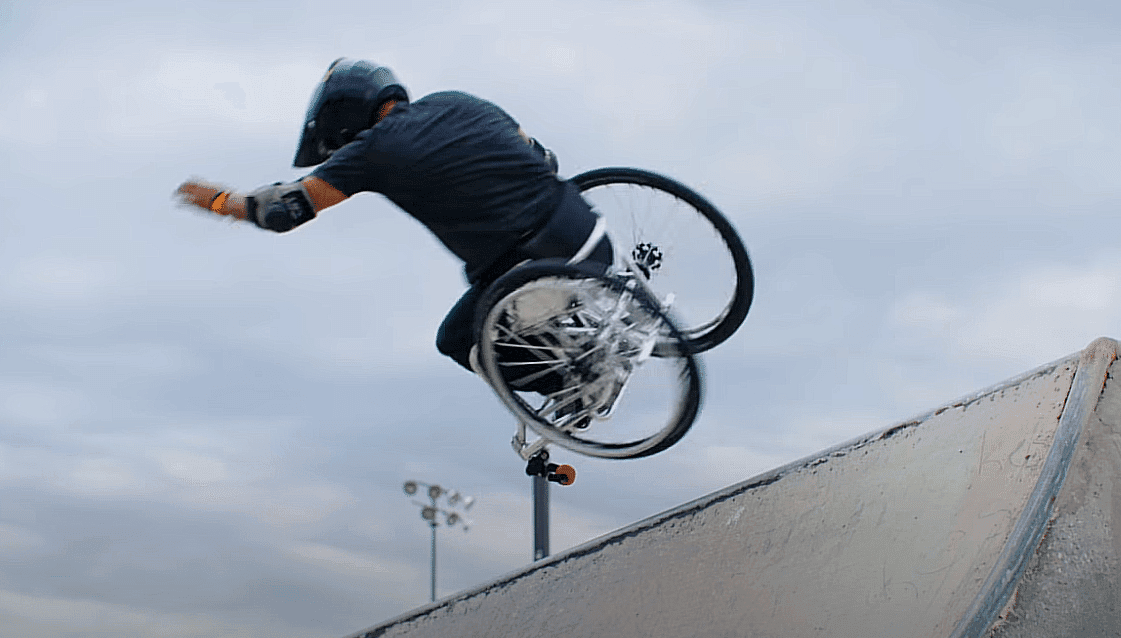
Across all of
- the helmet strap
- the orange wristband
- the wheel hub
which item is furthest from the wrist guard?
the wheel hub

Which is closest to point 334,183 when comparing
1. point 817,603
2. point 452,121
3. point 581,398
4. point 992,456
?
point 452,121

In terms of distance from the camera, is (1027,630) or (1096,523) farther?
(1096,523)

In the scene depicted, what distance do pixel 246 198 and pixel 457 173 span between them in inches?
35.4

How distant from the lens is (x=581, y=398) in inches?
177

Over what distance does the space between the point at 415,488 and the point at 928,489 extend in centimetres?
883

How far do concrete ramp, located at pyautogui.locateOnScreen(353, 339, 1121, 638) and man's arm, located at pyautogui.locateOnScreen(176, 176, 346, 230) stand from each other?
220 cm

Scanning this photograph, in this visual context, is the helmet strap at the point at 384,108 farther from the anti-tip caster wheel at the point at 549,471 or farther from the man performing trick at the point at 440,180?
the anti-tip caster wheel at the point at 549,471

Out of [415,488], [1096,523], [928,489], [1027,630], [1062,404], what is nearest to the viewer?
[1027,630]

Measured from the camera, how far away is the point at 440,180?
14.4ft

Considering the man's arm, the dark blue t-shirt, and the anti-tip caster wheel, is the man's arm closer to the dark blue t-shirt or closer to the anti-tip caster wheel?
the dark blue t-shirt

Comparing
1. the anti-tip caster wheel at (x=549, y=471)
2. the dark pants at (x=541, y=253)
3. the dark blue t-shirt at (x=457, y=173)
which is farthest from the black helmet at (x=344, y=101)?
the anti-tip caster wheel at (x=549, y=471)

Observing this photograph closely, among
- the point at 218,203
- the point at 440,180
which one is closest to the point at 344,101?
Answer: the point at 440,180

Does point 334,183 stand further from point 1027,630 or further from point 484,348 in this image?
point 1027,630

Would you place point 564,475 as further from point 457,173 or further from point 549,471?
point 457,173
